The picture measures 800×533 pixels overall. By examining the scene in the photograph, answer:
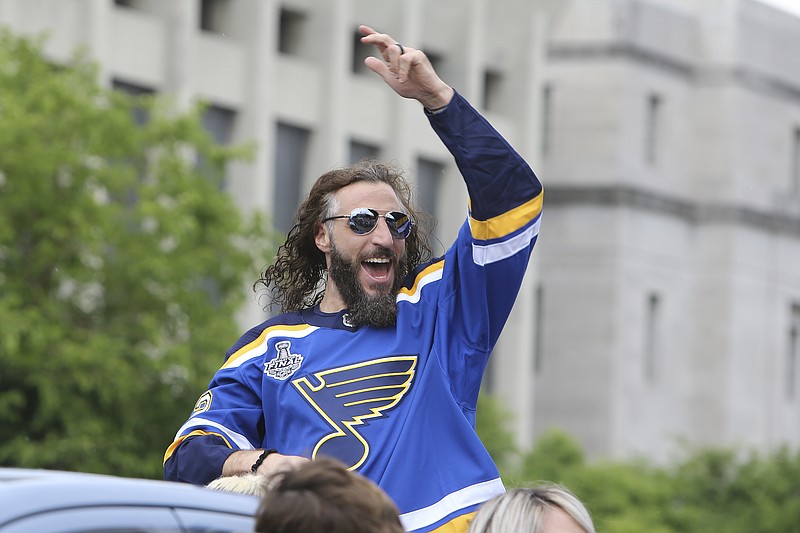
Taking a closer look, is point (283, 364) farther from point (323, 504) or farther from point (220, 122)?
point (220, 122)

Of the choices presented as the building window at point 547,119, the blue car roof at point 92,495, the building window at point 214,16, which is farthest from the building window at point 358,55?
the blue car roof at point 92,495

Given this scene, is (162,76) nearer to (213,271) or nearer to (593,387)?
(213,271)

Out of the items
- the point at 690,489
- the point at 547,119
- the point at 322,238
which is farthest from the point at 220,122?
the point at 322,238

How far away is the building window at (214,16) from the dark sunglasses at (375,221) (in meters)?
27.1

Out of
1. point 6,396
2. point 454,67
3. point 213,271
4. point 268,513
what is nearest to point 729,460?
point 454,67

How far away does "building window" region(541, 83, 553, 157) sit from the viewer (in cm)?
4838

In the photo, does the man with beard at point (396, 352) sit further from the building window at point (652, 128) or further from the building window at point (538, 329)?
the building window at point (652, 128)

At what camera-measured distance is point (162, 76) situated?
30.1 m

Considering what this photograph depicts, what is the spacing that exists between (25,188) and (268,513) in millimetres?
15774

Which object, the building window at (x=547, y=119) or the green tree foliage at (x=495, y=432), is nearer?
the green tree foliage at (x=495, y=432)

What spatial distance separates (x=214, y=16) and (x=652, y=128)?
1925 cm

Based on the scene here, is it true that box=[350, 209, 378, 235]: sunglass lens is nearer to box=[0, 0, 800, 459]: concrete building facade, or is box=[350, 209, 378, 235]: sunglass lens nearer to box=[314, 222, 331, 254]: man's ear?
box=[314, 222, 331, 254]: man's ear

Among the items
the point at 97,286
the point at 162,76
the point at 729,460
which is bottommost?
the point at 729,460

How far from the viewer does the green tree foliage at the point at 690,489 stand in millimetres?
34312
